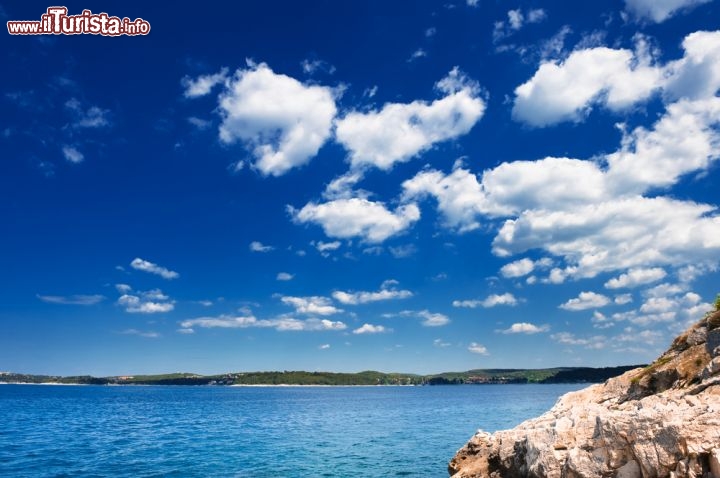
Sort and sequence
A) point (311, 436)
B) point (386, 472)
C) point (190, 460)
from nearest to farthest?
point (386, 472) → point (190, 460) → point (311, 436)

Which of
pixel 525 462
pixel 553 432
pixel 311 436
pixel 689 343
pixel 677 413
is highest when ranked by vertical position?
pixel 689 343

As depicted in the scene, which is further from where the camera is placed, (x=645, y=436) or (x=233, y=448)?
(x=233, y=448)

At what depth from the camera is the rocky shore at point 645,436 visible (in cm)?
1382

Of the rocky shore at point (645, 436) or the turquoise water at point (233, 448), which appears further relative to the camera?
the turquoise water at point (233, 448)

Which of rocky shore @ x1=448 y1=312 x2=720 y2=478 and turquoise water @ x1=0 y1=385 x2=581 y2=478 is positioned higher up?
rocky shore @ x1=448 y1=312 x2=720 y2=478

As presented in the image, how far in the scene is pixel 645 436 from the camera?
578 inches

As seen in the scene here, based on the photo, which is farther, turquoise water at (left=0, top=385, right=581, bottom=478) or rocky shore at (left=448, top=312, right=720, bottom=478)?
turquoise water at (left=0, top=385, right=581, bottom=478)

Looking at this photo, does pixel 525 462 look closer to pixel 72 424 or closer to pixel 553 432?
pixel 553 432

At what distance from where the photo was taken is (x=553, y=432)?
18.4 meters

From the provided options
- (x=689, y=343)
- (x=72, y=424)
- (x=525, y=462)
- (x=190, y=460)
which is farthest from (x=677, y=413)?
→ (x=72, y=424)

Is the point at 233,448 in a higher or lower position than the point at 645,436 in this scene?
lower

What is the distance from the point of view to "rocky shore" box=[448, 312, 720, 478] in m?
13.8

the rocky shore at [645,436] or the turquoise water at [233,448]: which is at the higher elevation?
the rocky shore at [645,436]

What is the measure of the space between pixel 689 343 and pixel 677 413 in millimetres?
13592
